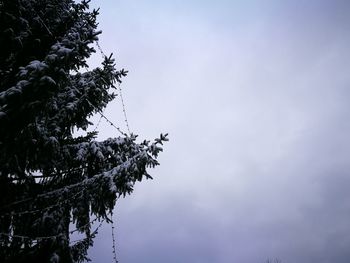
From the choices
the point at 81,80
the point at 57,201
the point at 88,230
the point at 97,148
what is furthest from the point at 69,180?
the point at 81,80

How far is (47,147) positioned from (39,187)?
1.31m

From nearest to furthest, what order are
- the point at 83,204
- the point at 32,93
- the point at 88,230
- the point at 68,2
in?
the point at 32,93
the point at 83,204
the point at 88,230
the point at 68,2

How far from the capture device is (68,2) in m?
8.78

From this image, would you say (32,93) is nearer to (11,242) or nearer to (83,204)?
(83,204)

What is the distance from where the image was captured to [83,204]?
19.7 feet

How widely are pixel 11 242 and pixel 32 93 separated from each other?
11.5 feet

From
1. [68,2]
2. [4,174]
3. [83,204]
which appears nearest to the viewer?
[4,174]

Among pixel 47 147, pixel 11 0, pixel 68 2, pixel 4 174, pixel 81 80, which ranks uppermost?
pixel 68 2

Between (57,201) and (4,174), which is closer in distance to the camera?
(4,174)

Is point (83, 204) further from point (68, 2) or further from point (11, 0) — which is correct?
point (68, 2)

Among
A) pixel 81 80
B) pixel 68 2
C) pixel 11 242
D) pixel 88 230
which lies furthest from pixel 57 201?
pixel 68 2

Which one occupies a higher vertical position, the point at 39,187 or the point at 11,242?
the point at 39,187

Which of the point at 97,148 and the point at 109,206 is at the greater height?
the point at 97,148

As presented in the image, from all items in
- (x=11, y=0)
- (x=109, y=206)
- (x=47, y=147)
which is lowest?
(x=109, y=206)
